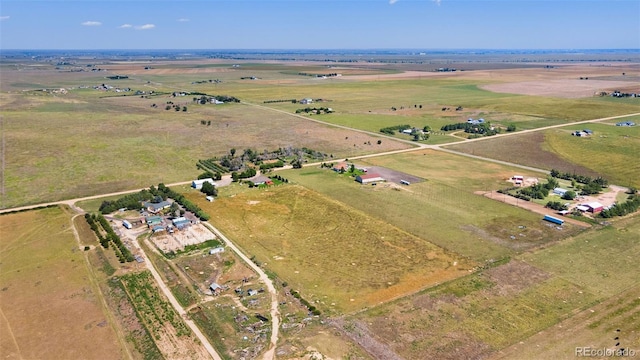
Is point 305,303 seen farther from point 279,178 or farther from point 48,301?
point 279,178

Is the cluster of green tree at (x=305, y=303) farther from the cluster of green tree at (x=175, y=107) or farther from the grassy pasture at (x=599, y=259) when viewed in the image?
the cluster of green tree at (x=175, y=107)

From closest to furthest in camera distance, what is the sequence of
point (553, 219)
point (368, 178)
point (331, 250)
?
point (331, 250)
point (553, 219)
point (368, 178)

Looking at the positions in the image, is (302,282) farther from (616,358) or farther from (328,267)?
(616,358)

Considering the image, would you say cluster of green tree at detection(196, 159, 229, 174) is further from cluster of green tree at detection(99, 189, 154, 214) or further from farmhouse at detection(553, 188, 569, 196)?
farmhouse at detection(553, 188, 569, 196)

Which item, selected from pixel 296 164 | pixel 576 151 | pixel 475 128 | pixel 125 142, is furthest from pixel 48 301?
pixel 475 128

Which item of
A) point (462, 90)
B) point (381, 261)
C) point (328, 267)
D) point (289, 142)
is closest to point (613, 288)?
point (381, 261)
